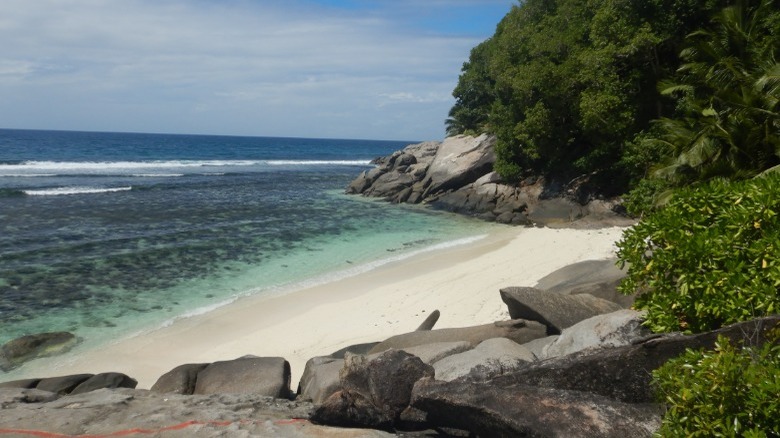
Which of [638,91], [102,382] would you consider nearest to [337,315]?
[102,382]

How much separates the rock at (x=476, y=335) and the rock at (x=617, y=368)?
3.28 meters

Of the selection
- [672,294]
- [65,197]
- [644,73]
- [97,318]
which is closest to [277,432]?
[672,294]

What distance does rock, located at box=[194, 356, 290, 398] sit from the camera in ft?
29.4

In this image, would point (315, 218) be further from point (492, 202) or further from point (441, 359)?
point (441, 359)

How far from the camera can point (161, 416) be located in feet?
24.1

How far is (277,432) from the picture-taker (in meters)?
6.74

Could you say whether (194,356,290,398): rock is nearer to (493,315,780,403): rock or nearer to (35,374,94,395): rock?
(35,374,94,395): rock

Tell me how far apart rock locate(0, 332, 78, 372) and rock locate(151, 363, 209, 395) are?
4.14 meters

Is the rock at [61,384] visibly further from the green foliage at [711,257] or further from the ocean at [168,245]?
the green foliage at [711,257]

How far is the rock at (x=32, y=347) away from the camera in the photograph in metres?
11.9

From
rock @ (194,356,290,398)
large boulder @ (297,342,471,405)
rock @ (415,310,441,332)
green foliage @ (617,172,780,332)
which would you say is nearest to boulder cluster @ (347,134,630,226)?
rock @ (415,310,441,332)

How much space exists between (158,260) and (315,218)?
1086 cm

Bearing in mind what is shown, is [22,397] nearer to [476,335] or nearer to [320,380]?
[320,380]

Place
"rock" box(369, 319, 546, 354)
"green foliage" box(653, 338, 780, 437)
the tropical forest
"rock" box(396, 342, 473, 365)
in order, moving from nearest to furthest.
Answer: "green foliage" box(653, 338, 780, 437), the tropical forest, "rock" box(396, 342, 473, 365), "rock" box(369, 319, 546, 354)
